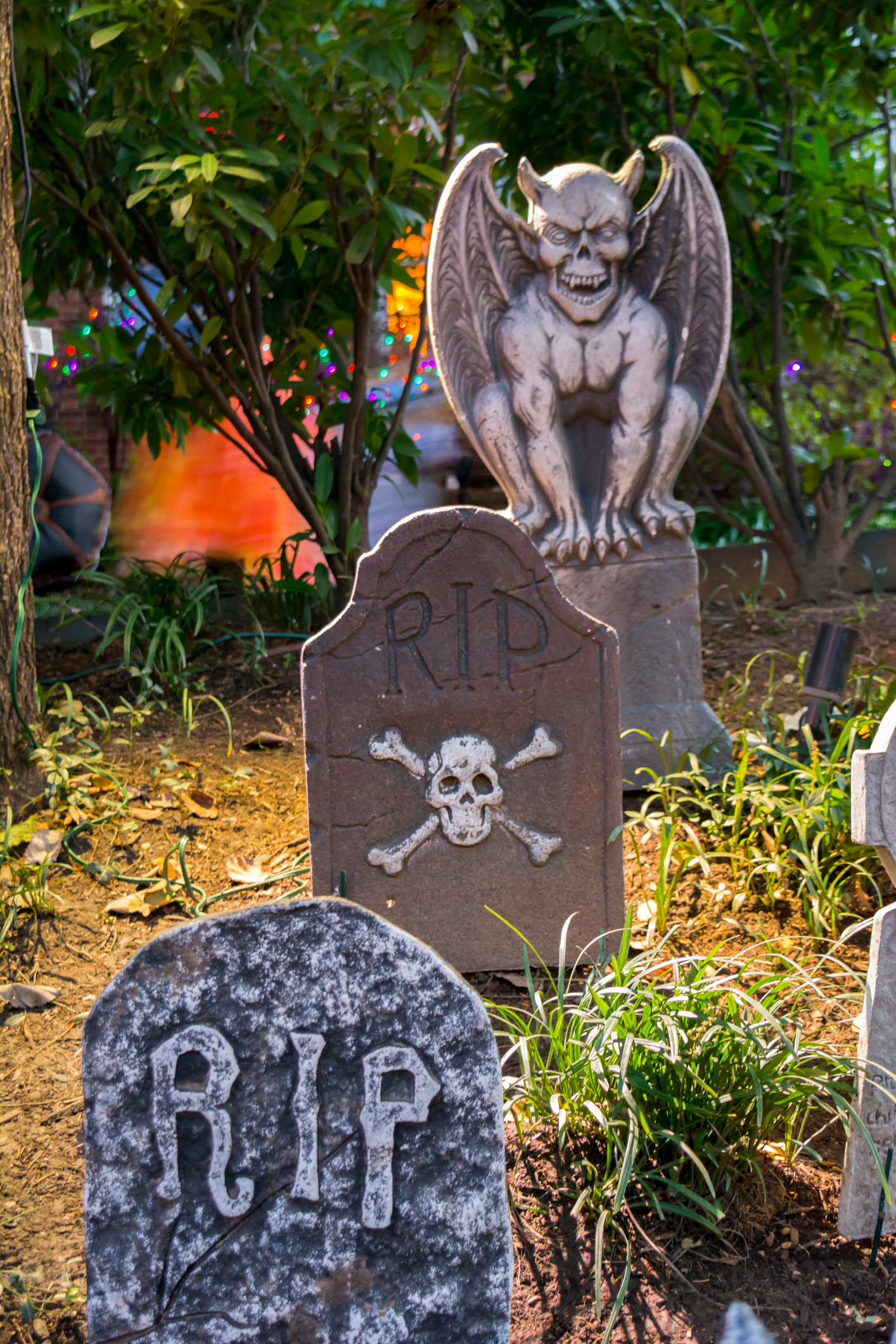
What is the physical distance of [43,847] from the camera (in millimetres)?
2986

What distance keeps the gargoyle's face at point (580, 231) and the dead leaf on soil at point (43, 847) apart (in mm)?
2040

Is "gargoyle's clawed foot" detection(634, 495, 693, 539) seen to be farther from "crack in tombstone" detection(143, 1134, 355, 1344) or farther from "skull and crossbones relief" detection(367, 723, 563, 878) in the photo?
"crack in tombstone" detection(143, 1134, 355, 1344)

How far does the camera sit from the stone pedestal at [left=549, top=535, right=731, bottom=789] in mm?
3271

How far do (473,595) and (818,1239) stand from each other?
1.34 meters

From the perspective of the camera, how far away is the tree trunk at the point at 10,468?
3014 mm

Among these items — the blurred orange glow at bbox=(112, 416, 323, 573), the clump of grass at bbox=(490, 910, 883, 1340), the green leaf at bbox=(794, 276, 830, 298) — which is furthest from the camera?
the blurred orange glow at bbox=(112, 416, 323, 573)

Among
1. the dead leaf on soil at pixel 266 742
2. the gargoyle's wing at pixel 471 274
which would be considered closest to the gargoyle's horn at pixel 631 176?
the gargoyle's wing at pixel 471 274

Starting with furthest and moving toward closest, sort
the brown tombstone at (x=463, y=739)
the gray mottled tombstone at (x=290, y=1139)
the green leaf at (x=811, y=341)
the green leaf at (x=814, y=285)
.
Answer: the green leaf at (x=811, y=341) < the green leaf at (x=814, y=285) < the brown tombstone at (x=463, y=739) < the gray mottled tombstone at (x=290, y=1139)

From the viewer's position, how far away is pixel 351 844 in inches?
95.9

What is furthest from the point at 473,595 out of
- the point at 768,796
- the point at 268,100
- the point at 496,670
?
the point at 268,100

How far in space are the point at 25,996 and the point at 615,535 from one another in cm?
197

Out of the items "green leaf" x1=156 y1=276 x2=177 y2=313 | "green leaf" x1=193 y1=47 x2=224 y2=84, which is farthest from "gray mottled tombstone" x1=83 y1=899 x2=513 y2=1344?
"green leaf" x1=156 y1=276 x2=177 y2=313

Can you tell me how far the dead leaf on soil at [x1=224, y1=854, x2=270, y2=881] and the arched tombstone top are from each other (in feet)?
5.32

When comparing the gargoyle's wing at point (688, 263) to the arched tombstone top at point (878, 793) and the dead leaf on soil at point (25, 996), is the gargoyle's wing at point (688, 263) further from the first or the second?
the dead leaf on soil at point (25, 996)
